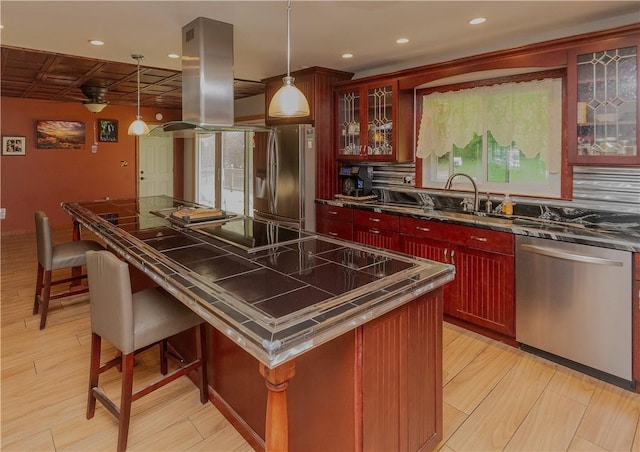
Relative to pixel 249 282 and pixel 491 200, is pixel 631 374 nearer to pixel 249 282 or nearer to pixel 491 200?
pixel 491 200

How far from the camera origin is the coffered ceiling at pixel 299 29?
2.64 metres

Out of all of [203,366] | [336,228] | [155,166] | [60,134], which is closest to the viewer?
[203,366]

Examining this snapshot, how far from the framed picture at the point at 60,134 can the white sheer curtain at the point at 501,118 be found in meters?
6.39

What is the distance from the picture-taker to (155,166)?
8.45 m

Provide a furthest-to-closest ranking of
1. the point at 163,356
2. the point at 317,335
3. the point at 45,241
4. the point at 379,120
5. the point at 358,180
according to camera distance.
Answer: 1. the point at 358,180
2. the point at 379,120
3. the point at 45,241
4. the point at 163,356
5. the point at 317,335

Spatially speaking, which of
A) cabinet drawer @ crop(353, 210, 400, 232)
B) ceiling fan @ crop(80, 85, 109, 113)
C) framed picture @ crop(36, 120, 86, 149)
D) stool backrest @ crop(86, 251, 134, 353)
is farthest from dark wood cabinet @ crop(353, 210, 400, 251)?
framed picture @ crop(36, 120, 86, 149)

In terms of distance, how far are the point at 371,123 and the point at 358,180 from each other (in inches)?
27.2

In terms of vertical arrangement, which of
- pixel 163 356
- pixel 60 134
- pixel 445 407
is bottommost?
pixel 445 407

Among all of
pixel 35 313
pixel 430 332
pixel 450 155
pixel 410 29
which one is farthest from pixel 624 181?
pixel 35 313

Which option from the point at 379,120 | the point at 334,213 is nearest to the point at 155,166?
the point at 334,213

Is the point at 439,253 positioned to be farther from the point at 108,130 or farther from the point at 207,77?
the point at 108,130

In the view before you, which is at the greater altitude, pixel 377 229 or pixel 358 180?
pixel 358 180

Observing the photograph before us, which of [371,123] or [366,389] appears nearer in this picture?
[366,389]

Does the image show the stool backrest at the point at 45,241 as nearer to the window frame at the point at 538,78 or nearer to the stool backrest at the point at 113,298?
the stool backrest at the point at 113,298
